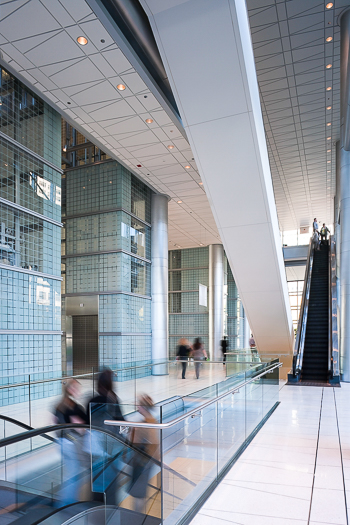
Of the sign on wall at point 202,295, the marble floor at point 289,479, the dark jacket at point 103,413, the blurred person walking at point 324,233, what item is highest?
the blurred person walking at point 324,233

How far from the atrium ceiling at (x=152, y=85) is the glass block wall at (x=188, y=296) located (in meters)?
7.31

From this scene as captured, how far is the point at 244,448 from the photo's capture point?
17.1 feet

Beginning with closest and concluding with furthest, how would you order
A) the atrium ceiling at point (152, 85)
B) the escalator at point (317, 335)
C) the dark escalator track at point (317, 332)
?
the atrium ceiling at point (152, 85) < the escalator at point (317, 335) < the dark escalator track at point (317, 332)

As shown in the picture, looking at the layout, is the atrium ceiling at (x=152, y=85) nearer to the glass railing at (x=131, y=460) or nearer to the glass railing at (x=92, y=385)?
the glass railing at (x=131, y=460)

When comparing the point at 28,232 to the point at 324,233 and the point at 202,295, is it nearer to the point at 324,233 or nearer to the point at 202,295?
the point at 202,295

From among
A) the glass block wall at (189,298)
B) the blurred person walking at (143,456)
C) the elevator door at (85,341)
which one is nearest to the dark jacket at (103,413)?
the blurred person walking at (143,456)

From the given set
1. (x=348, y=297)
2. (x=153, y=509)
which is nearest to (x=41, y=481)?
(x=153, y=509)

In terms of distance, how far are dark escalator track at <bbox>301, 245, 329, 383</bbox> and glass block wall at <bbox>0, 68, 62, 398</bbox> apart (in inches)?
283

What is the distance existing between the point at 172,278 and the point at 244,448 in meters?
21.3

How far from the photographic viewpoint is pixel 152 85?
8875 millimetres

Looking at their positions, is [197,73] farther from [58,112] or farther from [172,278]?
[172,278]

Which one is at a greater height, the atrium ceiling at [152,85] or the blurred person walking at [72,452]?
the atrium ceiling at [152,85]

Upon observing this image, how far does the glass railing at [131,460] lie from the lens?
9.33 ft

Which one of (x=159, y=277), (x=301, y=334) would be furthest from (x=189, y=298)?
(x=301, y=334)
